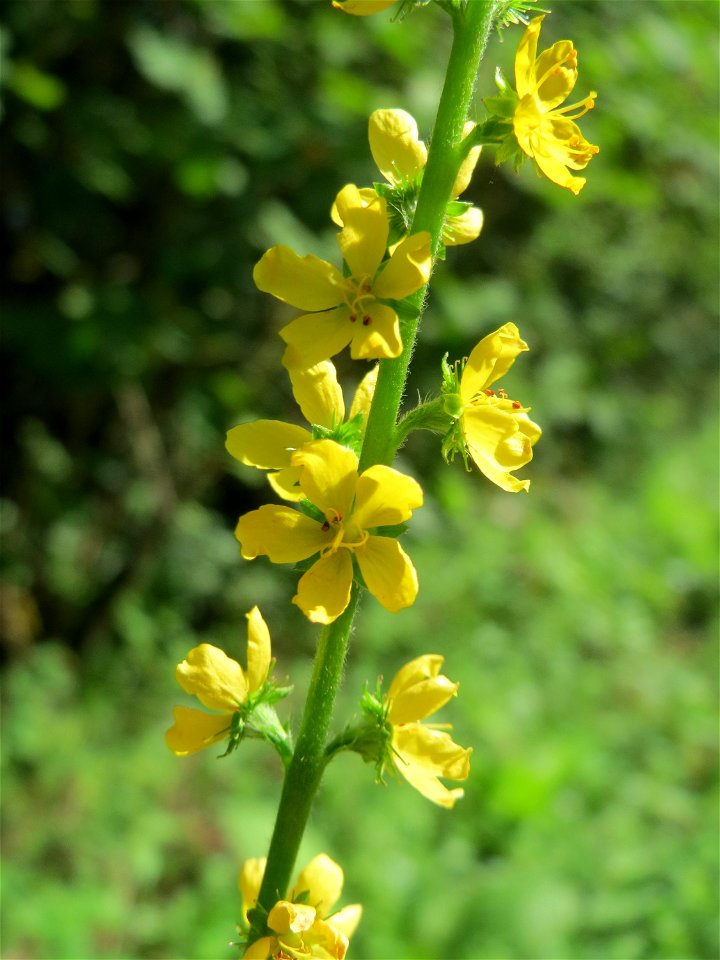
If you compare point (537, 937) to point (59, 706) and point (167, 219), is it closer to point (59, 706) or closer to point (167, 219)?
point (59, 706)

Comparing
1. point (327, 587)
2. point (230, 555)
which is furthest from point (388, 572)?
point (230, 555)

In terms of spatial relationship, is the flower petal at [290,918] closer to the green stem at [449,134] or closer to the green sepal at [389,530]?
the green sepal at [389,530]

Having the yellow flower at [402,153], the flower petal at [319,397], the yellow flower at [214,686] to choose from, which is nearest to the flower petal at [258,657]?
the yellow flower at [214,686]

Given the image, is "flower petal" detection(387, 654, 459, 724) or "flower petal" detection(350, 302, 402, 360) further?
"flower petal" detection(387, 654, 459, 724)

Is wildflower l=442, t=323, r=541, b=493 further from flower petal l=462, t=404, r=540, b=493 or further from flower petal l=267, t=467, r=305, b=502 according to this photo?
flower petal l=267, t=467, r=305, b=502

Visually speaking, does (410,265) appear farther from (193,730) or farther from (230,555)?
(230,555)

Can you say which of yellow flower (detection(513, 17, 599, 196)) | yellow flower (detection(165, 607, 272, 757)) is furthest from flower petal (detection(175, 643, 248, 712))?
yellow flower (detection(513, 17, 599, 196))

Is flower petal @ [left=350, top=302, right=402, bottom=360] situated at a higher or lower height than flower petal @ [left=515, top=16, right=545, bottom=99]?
lower
